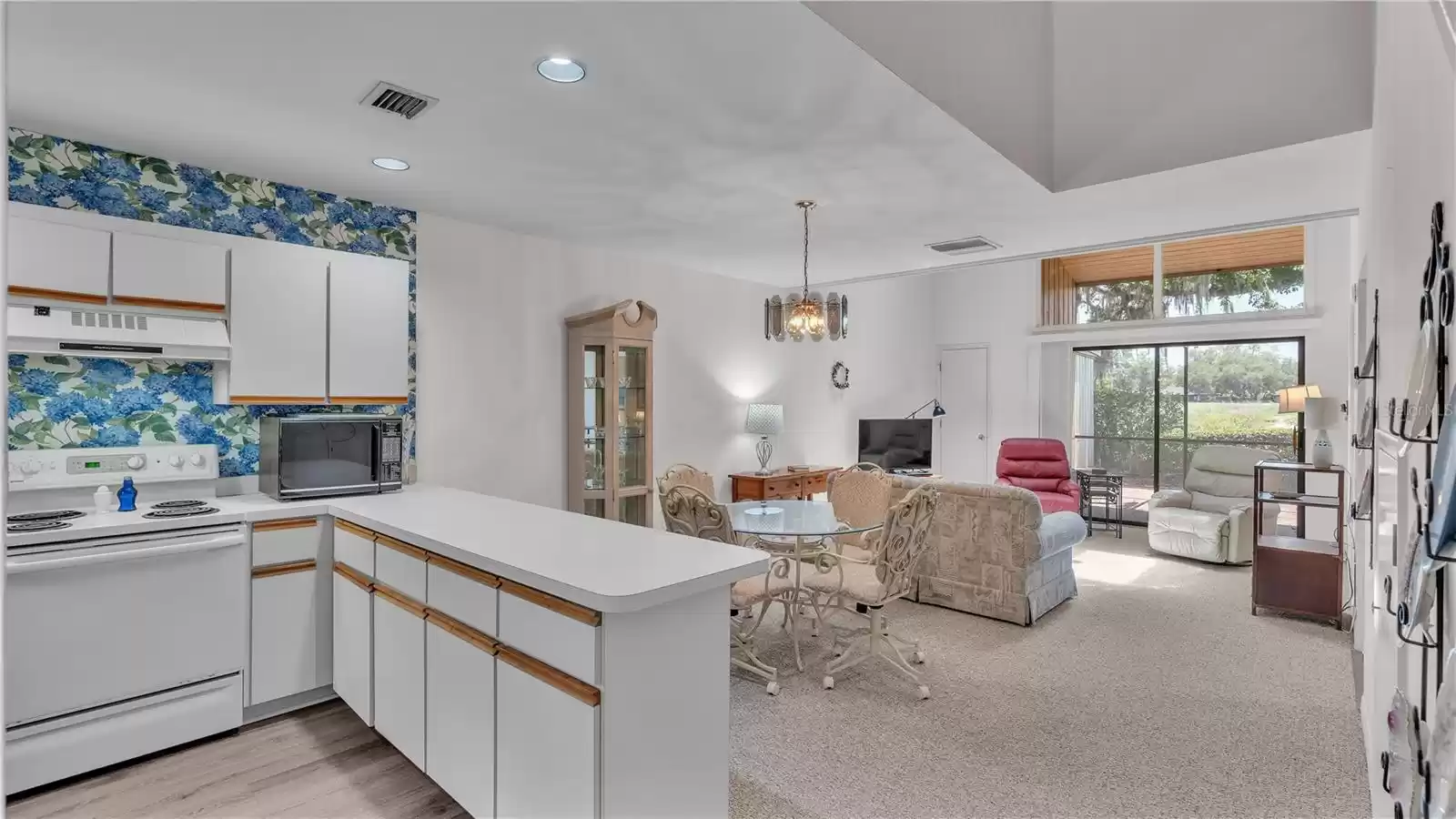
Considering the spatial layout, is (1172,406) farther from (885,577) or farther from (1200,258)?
(885,577)

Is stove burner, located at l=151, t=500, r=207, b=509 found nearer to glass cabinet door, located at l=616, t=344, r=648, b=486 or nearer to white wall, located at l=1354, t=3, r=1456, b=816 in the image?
glass cabinet door, located at l=616, t=344, r=648, b=486

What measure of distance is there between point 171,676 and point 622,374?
2777mm

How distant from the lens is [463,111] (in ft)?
8.54

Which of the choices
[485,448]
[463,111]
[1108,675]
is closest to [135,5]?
[463,111]

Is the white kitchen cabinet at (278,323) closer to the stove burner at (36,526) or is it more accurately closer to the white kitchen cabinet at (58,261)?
the white kitchen cabinet at (58,261)

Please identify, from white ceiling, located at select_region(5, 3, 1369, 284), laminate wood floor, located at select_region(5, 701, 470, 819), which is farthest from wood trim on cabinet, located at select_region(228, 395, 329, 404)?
laminate wood floor, located at select_region(5, 701, 470, 819)

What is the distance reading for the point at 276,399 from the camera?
3.25m

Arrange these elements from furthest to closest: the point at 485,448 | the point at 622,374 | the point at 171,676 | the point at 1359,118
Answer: the point at 622,374 → the point at 485,448 → the point at 171,676 → the point at 1359,118

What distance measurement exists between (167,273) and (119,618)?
4.57 feet

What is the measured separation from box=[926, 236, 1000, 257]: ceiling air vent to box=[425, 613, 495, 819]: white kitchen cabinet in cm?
364

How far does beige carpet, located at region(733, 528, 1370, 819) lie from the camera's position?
240cm

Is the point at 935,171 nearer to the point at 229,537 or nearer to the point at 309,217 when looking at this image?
the point at 309,217

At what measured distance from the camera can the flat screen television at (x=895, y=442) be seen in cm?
754

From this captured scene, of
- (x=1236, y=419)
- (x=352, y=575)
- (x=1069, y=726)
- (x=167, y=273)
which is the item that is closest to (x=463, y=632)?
(x=352, y=575)
